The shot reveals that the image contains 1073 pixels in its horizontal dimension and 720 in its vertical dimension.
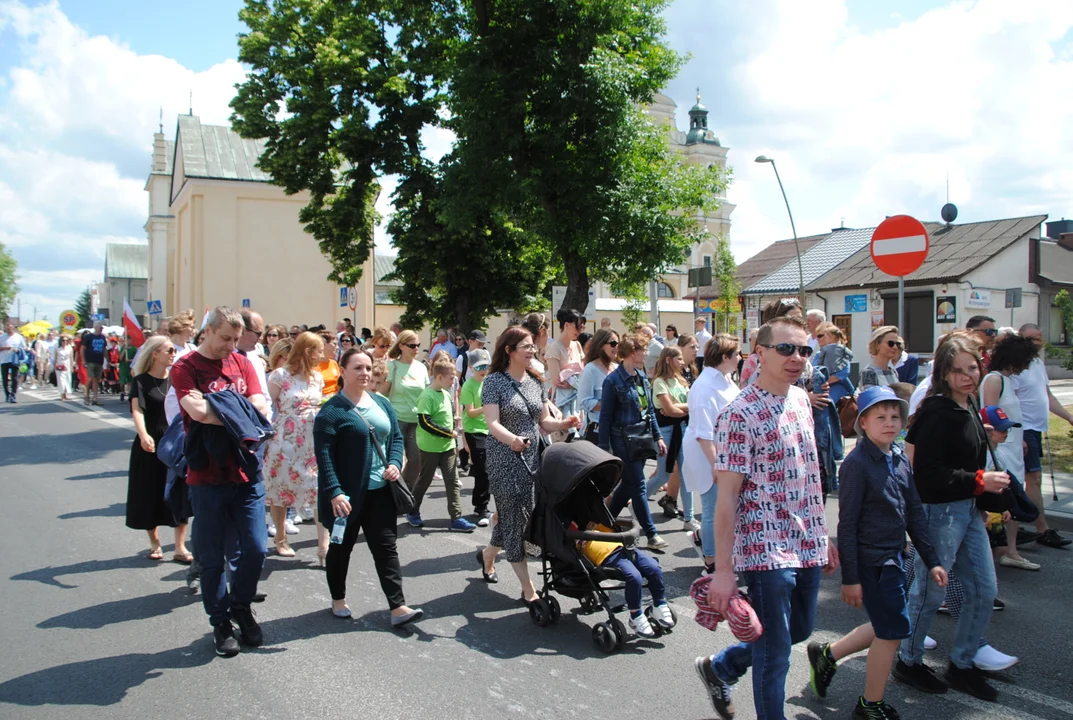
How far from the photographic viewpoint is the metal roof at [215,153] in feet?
147

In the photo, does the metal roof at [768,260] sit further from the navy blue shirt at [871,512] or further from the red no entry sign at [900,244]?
the navy blue shirt at [871,512]

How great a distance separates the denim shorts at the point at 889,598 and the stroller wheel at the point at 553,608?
7.23ft

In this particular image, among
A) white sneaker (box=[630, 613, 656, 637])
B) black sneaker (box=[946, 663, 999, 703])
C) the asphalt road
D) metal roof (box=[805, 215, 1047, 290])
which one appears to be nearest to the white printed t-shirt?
the asphalt road

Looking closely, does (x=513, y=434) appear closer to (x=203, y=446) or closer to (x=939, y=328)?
(x=203, y=446)

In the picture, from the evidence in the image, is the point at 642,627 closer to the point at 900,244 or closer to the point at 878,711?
the point at 878,711

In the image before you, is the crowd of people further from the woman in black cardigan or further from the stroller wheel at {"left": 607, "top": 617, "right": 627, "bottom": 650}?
the stroller wheel at {"left": 607, "top": 617, "right": 627, "bottom": 650}

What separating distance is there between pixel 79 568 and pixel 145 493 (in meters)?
0.82

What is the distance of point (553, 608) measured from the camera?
5.36 meters

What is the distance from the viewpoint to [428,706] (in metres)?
4.16

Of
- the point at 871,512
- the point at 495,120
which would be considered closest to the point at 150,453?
the point at 871,512

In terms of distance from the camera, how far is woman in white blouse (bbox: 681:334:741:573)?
231 inches

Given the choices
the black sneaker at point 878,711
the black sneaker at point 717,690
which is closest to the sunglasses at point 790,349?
the black sneaker at point 717,690

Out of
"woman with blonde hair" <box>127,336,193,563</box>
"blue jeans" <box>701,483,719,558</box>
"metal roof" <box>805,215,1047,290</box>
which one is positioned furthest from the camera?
"metal roof" <box>805,215,1047,290</box>

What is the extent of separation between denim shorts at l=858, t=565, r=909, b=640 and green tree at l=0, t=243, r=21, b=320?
100998 millimetres
